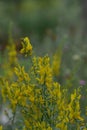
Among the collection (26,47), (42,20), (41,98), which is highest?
(42,20)

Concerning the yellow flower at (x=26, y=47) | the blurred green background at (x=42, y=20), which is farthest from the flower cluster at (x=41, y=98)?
the blurred green background at (x=42, y=20)

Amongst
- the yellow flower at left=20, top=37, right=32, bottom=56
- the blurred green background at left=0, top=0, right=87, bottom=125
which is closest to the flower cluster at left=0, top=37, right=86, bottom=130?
the yellow flower at left=20, top=37, right=32, bottom=56

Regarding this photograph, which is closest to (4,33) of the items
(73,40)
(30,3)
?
(30,3)

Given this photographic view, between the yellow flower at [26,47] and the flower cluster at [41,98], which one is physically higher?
the yellow flower at [26,47]

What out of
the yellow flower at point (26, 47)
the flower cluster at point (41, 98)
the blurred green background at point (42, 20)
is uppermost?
the blurred green background at point (42, 20)

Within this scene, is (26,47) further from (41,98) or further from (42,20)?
(42,20)

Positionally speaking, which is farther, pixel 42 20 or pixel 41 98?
pixel 42 20

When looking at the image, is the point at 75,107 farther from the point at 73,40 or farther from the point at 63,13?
the point at 63,13

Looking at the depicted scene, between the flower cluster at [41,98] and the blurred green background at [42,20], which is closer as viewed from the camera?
the flower cluster at [41,98]

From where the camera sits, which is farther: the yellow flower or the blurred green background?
the blurred green background

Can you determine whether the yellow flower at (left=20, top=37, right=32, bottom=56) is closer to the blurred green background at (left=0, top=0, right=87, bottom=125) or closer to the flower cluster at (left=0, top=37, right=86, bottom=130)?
the flower cluster at (left=0, top=37, right=86, bottom=130)

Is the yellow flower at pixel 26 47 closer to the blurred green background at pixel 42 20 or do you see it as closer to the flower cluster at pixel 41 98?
the flower cluster at pixel 41 98

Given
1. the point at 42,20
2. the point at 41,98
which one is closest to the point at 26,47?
the point at 41,98
